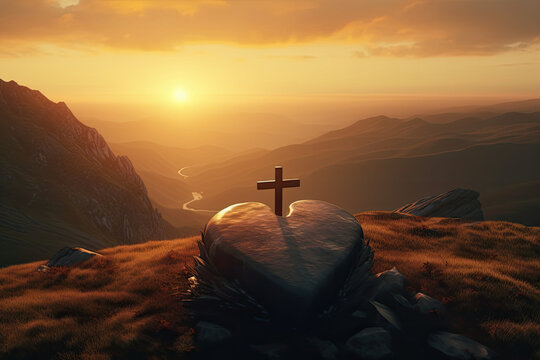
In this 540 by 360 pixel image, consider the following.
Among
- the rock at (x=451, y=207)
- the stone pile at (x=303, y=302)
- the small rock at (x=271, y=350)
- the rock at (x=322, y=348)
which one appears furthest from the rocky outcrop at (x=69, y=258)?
the rock at (x=451, y=207)

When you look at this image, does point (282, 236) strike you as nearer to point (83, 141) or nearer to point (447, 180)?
point (83, 141)

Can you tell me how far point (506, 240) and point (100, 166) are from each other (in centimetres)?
10734

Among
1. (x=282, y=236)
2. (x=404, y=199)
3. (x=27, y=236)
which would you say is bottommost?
(x=404, y=199)

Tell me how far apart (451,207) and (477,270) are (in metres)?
20.8

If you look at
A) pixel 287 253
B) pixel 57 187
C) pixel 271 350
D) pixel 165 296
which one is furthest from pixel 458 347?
pixel 57 187

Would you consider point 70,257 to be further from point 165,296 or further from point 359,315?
point 359,315

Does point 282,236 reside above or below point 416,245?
above

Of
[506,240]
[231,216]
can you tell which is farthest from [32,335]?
[506,240]

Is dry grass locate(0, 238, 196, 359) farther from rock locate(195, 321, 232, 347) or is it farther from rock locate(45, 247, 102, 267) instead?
rock locate(45, 247, 102, 267)

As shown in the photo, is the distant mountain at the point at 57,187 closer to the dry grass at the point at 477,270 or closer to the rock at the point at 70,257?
the rock at the point at 70,257

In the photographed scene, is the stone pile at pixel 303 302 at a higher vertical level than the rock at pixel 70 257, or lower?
higher

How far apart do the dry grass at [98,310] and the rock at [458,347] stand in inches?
291

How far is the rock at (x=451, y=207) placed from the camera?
32312mm

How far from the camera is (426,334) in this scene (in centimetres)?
1061
